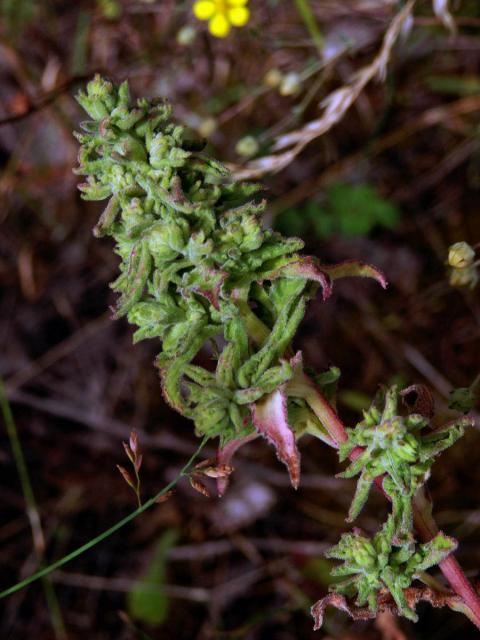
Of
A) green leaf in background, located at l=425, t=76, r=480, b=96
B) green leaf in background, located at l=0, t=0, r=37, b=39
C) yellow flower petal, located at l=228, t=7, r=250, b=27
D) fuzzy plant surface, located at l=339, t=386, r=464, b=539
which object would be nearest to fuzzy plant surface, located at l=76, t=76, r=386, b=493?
fuzzy plant surface, located at l=339, t=386, r=464, b=539

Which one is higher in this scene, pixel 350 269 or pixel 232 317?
pixel 232 317

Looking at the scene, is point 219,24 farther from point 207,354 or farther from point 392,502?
point 392,502

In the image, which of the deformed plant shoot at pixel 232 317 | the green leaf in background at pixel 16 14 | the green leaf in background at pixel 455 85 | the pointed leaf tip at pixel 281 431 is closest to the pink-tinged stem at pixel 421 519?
the deformed plant shoot at pixel 232 317

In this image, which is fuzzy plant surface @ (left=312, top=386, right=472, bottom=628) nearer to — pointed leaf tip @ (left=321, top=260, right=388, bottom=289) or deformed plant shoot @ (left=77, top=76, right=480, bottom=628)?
deformed plant shoot @ (left=77, top=76, right=480, bottom=628)

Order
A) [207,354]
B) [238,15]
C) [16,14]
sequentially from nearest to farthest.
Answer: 1. [238,15]
2. [207,354]
3. [16,14]

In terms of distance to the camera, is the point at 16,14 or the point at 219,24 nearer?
the point at 219,24

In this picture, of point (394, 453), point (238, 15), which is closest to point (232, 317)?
point (394, 453)

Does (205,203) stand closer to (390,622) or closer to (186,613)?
(390,622)
